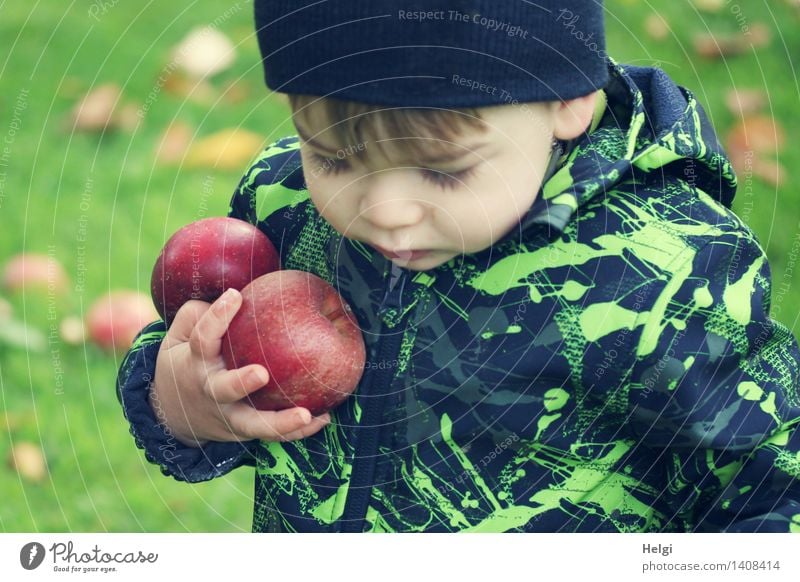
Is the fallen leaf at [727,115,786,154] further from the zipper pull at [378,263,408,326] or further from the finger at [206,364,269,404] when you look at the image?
the finger at [206,364,269,404]

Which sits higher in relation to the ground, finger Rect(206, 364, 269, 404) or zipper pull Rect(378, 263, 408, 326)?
zipper pull Rect(378, 263, 408, 326)

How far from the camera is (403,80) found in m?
0.80

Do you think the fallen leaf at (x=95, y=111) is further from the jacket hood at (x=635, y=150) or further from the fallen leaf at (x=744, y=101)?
the jacket hood at (x=635, y=150)

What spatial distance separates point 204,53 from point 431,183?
1.27m

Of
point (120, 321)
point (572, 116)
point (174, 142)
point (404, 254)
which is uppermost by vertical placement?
point (572, 116)

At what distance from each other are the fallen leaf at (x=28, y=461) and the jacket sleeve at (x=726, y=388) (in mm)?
920

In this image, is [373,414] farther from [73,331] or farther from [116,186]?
[116,186]

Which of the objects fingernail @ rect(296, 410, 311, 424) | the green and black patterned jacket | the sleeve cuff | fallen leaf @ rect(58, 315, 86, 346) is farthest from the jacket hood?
fallen leaf @ rect(58, 315, 86, 346)

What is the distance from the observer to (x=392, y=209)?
33.1 inches

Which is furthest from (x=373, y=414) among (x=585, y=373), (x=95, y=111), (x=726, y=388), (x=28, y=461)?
(x=95, y=111)

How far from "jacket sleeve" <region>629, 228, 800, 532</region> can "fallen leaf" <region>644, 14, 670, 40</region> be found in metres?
1.18

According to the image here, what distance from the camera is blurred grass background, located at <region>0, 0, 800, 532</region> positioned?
1512 mm

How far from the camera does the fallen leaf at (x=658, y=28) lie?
2.01 meters
